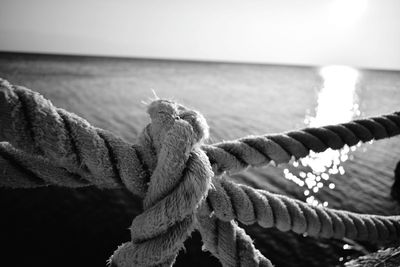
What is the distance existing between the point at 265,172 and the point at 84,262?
8.19 metres

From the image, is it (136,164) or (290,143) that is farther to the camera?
(290,143)

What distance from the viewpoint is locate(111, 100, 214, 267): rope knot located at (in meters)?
0.75

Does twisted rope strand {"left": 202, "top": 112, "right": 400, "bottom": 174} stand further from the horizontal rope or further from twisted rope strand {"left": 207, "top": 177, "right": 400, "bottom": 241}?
the horizontal rope

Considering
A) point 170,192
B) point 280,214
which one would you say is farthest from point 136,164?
point 280,214

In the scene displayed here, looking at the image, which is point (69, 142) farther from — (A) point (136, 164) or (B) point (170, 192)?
(B) point (170, 192)

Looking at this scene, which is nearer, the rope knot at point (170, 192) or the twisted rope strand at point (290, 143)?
the rope knot at point (170, 192)

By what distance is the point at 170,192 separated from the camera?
77 centimetres

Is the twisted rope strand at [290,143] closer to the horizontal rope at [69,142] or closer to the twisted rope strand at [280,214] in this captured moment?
the twisted rope strand at [280,214]

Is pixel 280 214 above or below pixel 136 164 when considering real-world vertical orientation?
below

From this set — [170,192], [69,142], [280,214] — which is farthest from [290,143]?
[69,142]

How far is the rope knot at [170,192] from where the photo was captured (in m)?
0.75

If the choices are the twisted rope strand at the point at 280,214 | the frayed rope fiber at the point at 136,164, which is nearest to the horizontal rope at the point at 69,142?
the frayed rope fiber at the point at 136,164

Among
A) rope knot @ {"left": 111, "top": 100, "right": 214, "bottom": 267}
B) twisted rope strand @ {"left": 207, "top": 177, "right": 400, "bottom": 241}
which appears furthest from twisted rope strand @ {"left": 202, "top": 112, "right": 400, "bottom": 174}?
rope knot @ {"left": 111, "top": 100, "right": 214, "bottom": 267}

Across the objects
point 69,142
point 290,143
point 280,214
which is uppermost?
point 69,142
